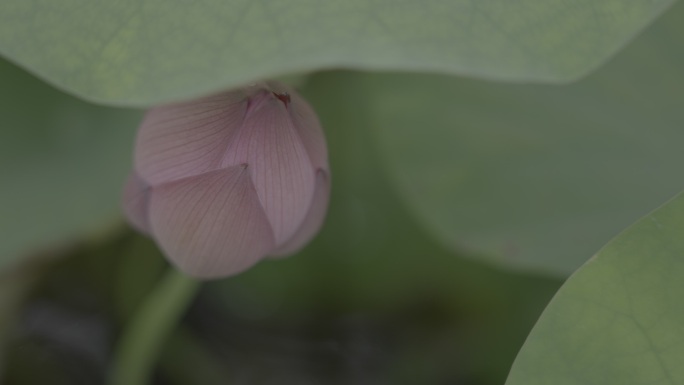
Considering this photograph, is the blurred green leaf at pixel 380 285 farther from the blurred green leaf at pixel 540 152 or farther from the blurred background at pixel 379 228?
the blurred green leaf at pixel 540 152

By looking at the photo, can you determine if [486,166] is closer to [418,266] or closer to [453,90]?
[453,90]

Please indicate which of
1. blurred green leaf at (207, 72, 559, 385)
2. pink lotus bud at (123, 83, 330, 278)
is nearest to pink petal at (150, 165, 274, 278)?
pink lotus bud at (123, 83, 330, 278)

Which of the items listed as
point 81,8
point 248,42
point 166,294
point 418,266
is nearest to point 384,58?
point 248,42

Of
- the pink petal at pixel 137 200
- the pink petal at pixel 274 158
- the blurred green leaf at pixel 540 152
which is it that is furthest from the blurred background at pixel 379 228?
the pink petal at pixel 274 158

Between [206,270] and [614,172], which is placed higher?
[614,172]

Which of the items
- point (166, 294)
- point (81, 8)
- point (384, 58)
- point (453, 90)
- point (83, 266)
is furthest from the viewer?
point (83, 266)

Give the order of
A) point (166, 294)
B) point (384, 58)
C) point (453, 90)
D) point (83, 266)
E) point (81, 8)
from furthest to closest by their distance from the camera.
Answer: point (83, 266), point (453, 90), point (166, 294), point (81, 8), point (384, 58)
